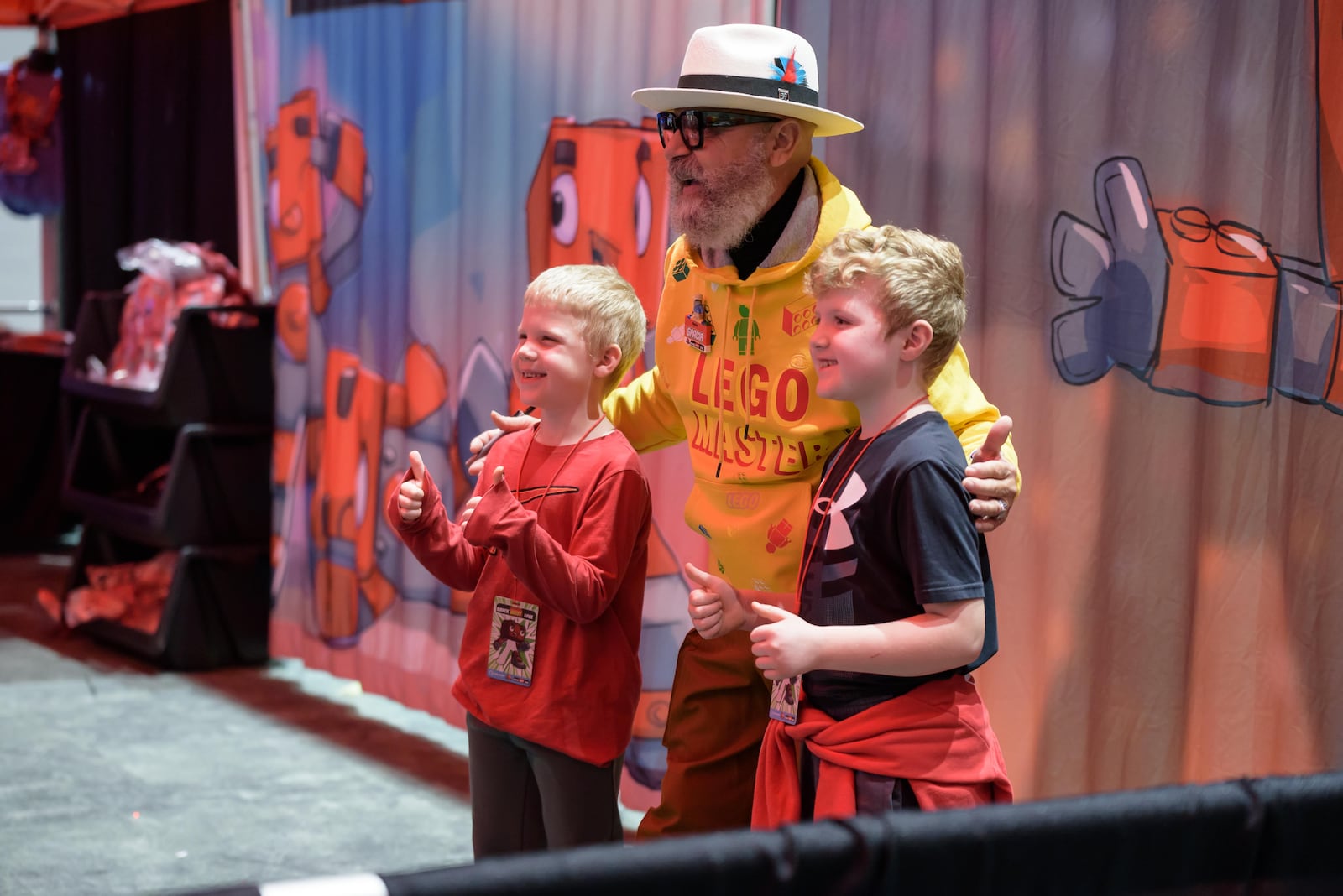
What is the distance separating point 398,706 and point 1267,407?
2846mm

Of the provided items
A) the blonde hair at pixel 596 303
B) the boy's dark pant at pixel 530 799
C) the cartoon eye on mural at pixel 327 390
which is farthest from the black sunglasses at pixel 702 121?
the cartoon eye on mural at pixel 327 390

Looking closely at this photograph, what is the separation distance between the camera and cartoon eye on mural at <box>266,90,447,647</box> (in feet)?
13.4

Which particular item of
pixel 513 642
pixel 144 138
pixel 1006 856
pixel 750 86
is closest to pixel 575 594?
pixel 513 642

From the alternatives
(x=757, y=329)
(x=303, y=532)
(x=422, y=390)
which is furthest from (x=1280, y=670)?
(x=303, y=532)

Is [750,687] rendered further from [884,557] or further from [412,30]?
[412,30]

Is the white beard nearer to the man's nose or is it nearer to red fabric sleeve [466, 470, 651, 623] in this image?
the man's nose

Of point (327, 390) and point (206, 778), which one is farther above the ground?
point (327, 390)

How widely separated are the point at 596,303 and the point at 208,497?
2.92 m

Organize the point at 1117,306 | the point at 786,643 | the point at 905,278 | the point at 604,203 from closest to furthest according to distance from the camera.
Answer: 1. the point at 786,643
2. the point at 905,278
3. the point at 1117,306
4. the point at 604,203

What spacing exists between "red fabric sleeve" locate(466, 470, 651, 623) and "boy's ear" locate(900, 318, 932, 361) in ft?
1.69

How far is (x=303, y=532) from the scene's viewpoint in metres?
4.44

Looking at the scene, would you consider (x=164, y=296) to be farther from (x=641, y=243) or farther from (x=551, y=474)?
(x=551, y=474)

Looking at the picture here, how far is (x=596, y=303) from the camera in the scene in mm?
1976

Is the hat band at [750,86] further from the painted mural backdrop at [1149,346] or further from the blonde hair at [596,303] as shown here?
the painted mural backdrop at [1149,346]
